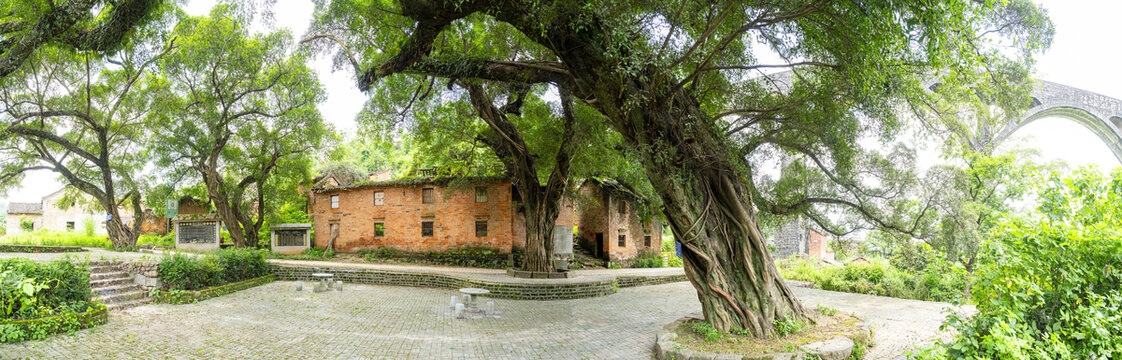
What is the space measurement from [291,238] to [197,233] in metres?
3.95

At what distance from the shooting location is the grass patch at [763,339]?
6215 mm

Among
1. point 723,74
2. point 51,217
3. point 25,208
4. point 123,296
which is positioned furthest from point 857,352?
point 25,208

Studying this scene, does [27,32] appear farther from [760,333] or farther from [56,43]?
[760,333]

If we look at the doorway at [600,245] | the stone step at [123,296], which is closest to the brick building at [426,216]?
the doorway at [600,245]

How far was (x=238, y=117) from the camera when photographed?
19.7m

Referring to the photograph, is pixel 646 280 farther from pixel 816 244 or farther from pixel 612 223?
pixel 816 244

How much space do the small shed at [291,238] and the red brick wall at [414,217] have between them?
62 cm

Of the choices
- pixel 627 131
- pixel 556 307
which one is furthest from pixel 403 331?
pixel 627 131

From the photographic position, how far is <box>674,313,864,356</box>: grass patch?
6215 mm

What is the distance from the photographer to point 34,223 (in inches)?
1389

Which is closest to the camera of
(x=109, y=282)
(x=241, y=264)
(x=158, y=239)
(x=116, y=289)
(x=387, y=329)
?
(x=387, y=329)

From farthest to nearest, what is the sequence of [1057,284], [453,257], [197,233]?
[197,233]
[453,257]
[1057,284]

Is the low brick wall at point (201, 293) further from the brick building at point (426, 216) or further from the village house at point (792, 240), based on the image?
the village house at point (792, 240)

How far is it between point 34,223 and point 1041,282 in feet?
170
